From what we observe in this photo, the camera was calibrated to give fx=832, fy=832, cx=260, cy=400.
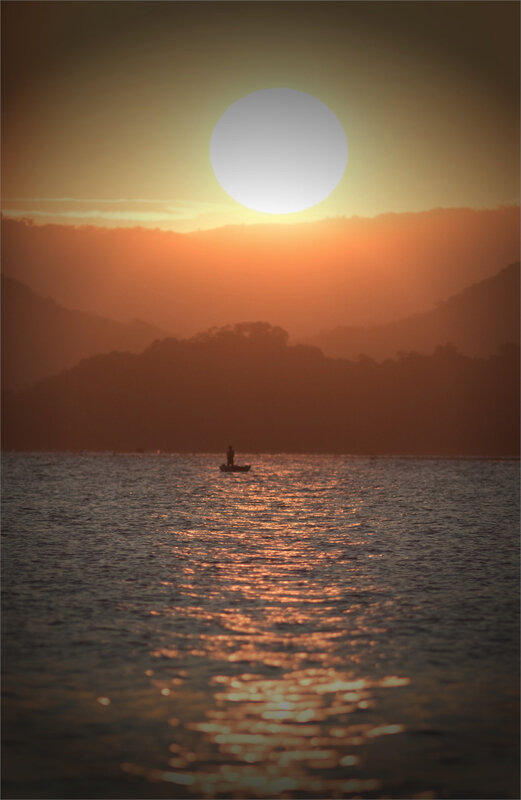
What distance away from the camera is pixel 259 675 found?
1989cm

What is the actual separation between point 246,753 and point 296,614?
43.2ft

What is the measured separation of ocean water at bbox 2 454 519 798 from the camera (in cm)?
1427

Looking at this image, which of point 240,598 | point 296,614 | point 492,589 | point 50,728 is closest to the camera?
point 50,728

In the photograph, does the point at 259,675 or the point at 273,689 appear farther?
the point at 259,675

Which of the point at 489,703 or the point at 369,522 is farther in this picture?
the point at 369,522

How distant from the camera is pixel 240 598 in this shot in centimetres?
3117

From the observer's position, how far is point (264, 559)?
43812mm

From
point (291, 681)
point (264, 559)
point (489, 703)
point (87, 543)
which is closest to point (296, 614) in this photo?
point (291, 681)

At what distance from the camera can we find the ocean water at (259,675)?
14.3m

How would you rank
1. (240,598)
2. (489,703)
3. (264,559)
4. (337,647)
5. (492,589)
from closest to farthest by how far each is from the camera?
(489,703) → (337,647) → (240,598) → (492,589) → (264,559)

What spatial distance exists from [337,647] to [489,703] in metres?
5.65

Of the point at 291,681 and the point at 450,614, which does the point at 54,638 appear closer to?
the point at 291,681

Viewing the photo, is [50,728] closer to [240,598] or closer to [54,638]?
[54,638]

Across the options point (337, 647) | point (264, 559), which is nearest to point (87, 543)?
point (264, 559)
